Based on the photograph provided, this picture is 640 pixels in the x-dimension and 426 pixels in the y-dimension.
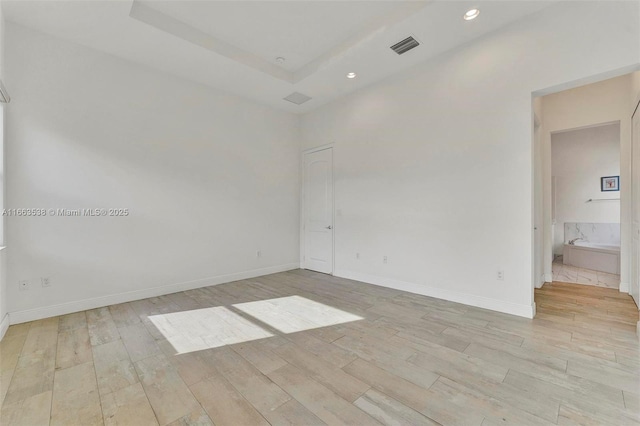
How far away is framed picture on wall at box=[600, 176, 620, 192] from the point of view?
18.3ft

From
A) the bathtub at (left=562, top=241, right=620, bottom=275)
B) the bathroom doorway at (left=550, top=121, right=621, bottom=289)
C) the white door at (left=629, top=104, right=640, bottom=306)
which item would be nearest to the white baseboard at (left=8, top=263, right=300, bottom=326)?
the white door at (left=629, top=104, right=640, bottom=306)

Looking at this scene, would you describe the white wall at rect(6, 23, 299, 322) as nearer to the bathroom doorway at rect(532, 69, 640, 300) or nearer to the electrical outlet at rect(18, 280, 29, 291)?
the electrical outlet at rect(18, 280, 29, 291)

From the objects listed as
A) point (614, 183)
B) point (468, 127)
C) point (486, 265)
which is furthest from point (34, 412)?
point (614, 183)

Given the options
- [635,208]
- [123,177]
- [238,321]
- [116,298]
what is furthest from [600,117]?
[116,298]

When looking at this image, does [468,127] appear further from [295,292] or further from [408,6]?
[295,292]

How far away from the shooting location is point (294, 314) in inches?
118

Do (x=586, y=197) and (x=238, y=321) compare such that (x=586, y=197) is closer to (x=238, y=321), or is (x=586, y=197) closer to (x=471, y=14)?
(x=471, y=14)

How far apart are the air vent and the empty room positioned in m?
0.04

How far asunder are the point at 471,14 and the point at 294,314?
374 centimetres

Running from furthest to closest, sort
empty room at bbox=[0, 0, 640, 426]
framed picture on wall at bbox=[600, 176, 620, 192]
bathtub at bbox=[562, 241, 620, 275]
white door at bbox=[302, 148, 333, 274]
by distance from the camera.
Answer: framed picture on wall at bbox=[600, 176, 620, 192], white door at bbox=[302, 148, 333, 274], bathtub at bbox=[562, 241, 620, 275], empty room at bbox=[0, 0, 640, 426]

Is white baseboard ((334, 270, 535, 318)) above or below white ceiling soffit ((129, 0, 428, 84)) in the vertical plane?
below

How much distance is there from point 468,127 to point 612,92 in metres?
2.36

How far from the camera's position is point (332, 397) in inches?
64.6

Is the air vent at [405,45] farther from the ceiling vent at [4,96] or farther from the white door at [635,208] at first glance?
the ceiling vent at [4,96]
